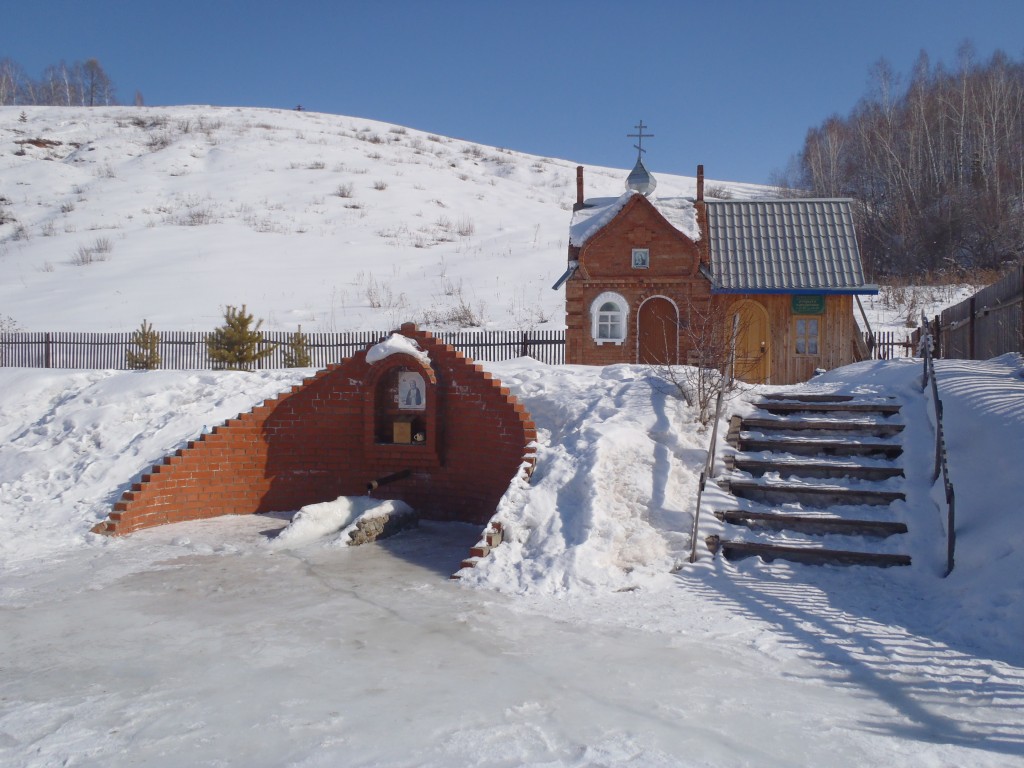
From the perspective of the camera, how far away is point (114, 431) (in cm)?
1105

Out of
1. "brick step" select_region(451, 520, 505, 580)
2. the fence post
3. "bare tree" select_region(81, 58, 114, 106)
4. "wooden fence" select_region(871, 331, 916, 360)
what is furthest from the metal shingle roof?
"bare tree" select_region(81, 58, 114, 106)

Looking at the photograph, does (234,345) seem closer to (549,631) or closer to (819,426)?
(819,426)

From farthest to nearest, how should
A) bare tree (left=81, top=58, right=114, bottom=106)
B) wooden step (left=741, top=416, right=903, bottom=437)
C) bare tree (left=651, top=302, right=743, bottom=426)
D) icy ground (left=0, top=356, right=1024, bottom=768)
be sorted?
1. bare tree (left=81, top=58, right=114, bottom=106)
2. bare tree (left=651, top=302, right=743, bottom=426)
3. wooden step (left=741, top=416, right=903, bottom=437)
4. icy ground (left=0, top=356, right=1024, bottom=768)

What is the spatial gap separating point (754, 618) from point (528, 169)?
5950cm

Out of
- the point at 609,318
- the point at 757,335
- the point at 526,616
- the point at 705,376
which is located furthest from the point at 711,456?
the point at 757,335

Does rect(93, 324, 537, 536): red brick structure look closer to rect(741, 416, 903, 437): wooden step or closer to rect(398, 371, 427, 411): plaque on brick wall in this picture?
rect(398, 371, 427, 411): plaque on brick wall

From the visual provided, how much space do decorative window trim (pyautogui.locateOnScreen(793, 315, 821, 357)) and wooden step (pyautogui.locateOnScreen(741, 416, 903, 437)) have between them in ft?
32.6

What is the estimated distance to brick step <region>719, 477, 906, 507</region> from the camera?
25.9 feet

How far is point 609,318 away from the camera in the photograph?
741 inches

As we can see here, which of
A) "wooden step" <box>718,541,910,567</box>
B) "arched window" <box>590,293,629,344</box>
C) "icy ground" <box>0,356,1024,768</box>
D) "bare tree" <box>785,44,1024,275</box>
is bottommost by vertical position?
"icy ground" <box>0,356,1024,768</box>

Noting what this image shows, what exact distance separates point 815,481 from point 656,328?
34.7 ft

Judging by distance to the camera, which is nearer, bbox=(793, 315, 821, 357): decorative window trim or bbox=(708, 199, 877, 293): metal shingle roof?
bbox=(708, 199, 877, 293): metal shingle roof

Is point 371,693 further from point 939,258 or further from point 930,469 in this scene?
point 939,258

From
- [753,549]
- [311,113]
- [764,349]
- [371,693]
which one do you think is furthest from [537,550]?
[311,113]
